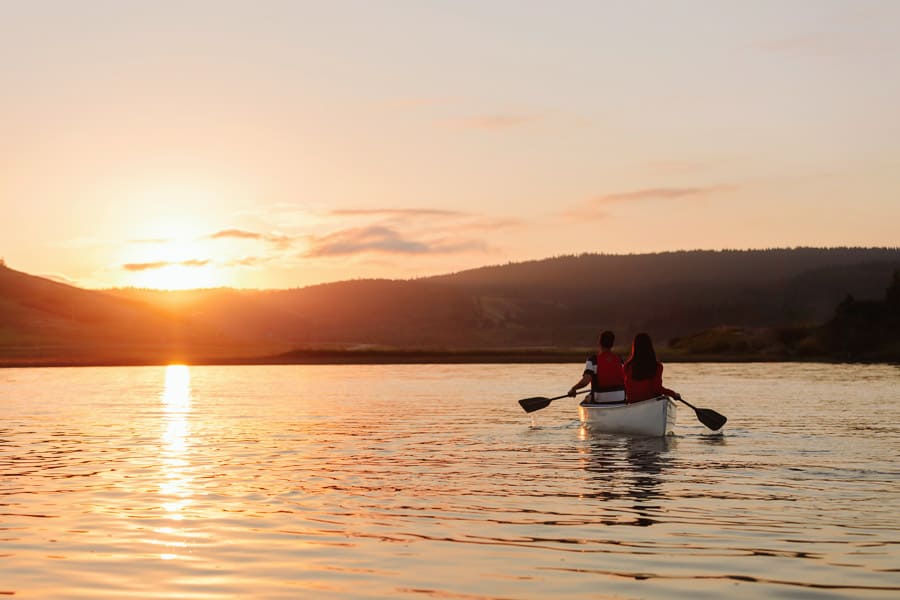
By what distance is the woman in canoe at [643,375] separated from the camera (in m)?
28.7

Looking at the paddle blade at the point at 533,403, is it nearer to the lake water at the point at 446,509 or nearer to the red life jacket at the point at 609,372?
the lake water at the point at 446,509

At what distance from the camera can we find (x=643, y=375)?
28859 mm

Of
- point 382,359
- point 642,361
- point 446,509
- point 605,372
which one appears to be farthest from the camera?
point 382,359

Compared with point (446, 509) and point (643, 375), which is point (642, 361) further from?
point (446, 509)

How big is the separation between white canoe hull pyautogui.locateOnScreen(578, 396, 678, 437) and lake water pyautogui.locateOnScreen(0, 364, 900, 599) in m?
0.64

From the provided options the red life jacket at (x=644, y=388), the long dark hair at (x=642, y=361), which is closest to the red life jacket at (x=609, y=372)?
the red life jacket at (x=644, y=388)

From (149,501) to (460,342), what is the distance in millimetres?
172213

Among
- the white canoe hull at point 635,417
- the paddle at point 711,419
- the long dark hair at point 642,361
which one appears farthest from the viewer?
the paddle at point 711,419

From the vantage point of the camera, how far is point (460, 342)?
18925cm

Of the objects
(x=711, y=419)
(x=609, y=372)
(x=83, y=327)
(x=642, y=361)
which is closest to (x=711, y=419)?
(x=711, y=419)

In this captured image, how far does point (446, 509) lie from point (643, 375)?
1362 centimetres

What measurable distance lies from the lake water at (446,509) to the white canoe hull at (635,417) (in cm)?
64

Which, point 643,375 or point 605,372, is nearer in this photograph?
point 643,375

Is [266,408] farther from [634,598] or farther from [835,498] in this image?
[634,598]
